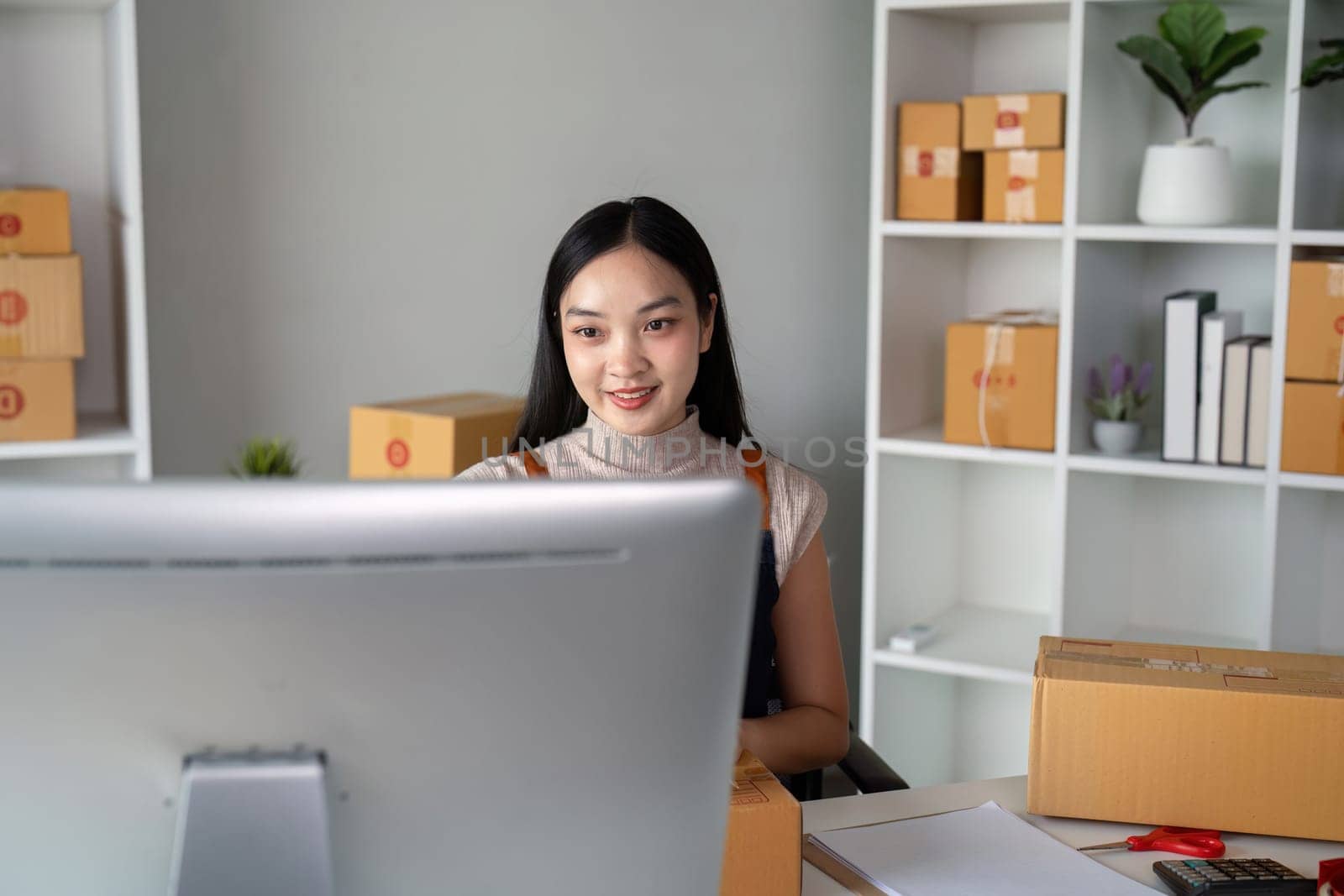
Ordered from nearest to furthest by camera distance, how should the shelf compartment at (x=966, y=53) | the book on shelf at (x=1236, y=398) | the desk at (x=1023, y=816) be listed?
1. the desk at (x=1023, y=816)
2. the book on shelf at (x=1236, y=398)
3. the shelf compartment at (x=966, y=53)

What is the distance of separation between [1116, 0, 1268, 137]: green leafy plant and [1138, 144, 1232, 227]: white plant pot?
0.09 meters

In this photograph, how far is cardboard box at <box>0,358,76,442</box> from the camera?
2.32 meters

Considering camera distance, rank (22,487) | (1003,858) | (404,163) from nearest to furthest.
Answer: (22,487)
(1003,858)
(404,163)

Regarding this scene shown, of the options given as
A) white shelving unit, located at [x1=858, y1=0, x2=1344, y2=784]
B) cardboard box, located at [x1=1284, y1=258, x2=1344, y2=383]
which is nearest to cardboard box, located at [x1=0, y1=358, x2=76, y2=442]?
white shelving unit, located at [x1=858, y1=0, x2=1344, y2=784]

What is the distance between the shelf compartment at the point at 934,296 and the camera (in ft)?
9.35

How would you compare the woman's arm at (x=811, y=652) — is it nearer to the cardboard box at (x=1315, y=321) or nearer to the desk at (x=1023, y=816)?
the desk at (x=1023, y=816)

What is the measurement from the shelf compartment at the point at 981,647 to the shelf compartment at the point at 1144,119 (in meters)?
0.87

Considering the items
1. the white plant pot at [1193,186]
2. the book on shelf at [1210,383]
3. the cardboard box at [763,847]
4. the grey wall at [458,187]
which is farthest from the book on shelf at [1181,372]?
the cardboard box at [763,847]

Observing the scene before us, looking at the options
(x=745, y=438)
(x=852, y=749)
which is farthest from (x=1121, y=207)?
(x=852, y=749)

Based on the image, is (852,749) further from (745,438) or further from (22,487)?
(22,487)

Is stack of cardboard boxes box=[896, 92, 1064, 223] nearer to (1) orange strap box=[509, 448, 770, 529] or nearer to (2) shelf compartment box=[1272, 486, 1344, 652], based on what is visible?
(2) shelf compartment box=[1272, 486, 1344, 652]

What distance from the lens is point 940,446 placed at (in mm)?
2779

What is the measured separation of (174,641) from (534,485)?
194 mm

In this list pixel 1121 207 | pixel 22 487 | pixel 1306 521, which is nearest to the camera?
pixel 22 487
